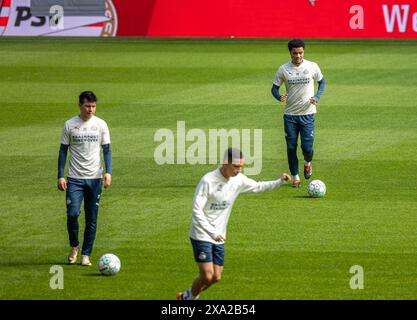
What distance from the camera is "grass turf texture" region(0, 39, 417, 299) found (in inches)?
566

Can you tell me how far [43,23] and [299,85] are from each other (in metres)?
23.1

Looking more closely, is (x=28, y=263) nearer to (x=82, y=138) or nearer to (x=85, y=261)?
(x=85, y=261)

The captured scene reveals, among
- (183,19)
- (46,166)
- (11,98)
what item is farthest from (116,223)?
(183,19)

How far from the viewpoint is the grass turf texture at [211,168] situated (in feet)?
47.1

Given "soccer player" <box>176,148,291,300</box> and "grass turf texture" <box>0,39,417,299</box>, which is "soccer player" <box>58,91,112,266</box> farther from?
"soccer player" <box>176,148,291,300</box>

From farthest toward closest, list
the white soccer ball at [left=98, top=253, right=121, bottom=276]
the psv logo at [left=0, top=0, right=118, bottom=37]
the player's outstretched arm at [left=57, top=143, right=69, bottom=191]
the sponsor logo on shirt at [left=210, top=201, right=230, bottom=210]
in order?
the psv logo at [left=0, top=0, right=118, bottom=37], the player's outstretched arm at [left=57, top=143, right=69, bottom=191], the white soccer ball at [left=98, top=253, right=121, bottom=276], the sponsor logo on shirt at [left=210, top=201, right=230, bottom=210]

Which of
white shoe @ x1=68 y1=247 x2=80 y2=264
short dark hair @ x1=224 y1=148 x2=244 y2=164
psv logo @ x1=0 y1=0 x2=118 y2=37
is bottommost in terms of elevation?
white shoe @ x1=68 y1=247 x2=80 y2=264

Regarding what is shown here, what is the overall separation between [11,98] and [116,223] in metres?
13.3

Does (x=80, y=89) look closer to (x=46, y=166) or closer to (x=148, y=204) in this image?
(x=46, y=166)

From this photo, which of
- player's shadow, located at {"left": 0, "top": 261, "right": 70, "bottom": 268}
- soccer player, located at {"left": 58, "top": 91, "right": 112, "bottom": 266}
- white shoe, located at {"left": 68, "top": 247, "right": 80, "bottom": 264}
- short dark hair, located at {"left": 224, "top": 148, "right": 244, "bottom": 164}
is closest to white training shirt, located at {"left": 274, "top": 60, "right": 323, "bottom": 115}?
soccer player, located at {"left": 58, "top": 91, "right": 112, "bottom": 266}

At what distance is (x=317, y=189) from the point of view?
1897 cm
